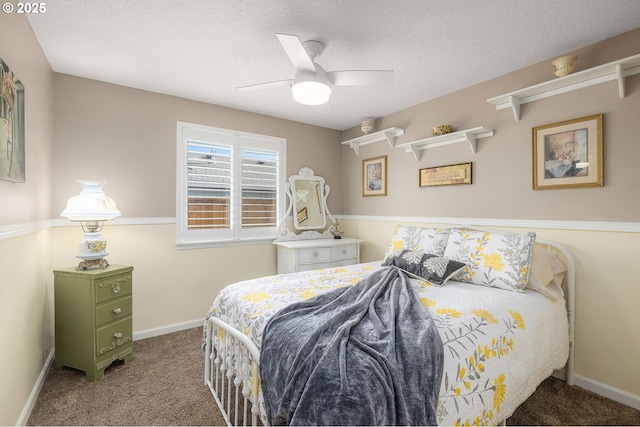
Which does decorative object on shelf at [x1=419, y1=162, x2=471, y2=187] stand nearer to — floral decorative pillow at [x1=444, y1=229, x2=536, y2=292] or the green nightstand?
floral decorative pillow at [x1=444, y1=229, x2=536, y2=292]

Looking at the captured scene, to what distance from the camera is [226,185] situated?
353 centimetres

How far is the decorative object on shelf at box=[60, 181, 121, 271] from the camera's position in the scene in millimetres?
2311

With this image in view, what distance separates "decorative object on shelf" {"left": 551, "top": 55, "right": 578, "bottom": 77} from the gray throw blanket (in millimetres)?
2009

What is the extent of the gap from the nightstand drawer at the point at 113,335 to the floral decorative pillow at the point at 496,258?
2715 millimetres

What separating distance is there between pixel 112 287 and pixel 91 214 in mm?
595

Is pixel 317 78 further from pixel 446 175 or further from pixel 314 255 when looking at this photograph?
pixel 314 255

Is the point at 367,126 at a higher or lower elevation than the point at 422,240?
higher

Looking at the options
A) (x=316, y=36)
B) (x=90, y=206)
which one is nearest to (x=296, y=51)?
(x=316, y=36)

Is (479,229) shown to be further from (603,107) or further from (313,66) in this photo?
(313,66)

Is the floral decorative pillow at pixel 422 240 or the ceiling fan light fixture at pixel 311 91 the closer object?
the ceiling fan light fixture at pixel 311 91

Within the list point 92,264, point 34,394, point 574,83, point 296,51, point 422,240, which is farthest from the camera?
point 422,240

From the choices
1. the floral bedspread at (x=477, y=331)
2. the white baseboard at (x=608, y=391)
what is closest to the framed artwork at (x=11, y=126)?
the floral bedspread at (x=477, y=331)

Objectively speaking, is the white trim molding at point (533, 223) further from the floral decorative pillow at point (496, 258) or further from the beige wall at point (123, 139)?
the beige wall at point (123, 139)

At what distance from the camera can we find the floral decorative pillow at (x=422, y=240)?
2721 millimetres
